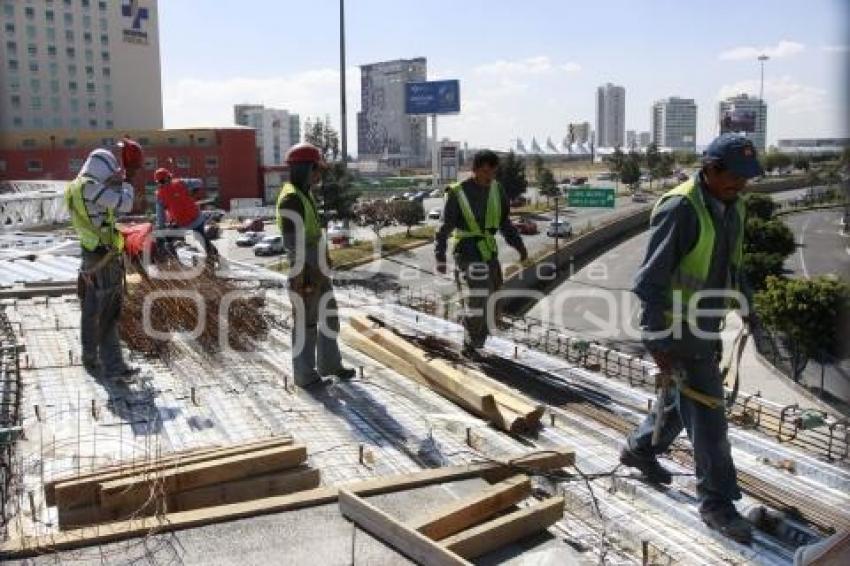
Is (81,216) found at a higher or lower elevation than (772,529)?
higher

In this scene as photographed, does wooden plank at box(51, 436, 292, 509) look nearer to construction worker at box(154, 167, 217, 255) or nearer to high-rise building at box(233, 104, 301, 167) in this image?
construction worker at box(154, 167, 217, 255)

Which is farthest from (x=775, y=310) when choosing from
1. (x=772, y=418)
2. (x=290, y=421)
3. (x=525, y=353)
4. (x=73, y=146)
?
(x=73, y=146)

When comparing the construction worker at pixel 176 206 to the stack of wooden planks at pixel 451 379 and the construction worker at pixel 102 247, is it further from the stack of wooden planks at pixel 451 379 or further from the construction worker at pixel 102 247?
the construction worker at pixel 102 247

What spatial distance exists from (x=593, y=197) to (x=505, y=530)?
131 ft

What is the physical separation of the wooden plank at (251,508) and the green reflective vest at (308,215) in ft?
7.93

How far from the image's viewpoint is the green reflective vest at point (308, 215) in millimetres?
5816

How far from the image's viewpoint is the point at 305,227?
19.2 ft

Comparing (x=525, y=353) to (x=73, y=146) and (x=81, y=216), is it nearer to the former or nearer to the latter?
(x=81, y=216)

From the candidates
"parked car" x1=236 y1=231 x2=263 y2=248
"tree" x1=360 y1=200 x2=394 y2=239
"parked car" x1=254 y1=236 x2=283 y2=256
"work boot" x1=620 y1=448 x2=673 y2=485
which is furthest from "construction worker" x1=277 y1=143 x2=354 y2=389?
"parked car" x1=236 y1=231 x2=263 y2=248

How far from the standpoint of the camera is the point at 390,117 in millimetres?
150000

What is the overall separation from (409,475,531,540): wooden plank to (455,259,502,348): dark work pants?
283 cm

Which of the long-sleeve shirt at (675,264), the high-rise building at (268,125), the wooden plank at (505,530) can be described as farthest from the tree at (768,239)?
the high-rise building at (268,125)

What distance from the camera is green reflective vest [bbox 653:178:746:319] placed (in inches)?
143

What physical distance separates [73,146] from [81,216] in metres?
59.6
